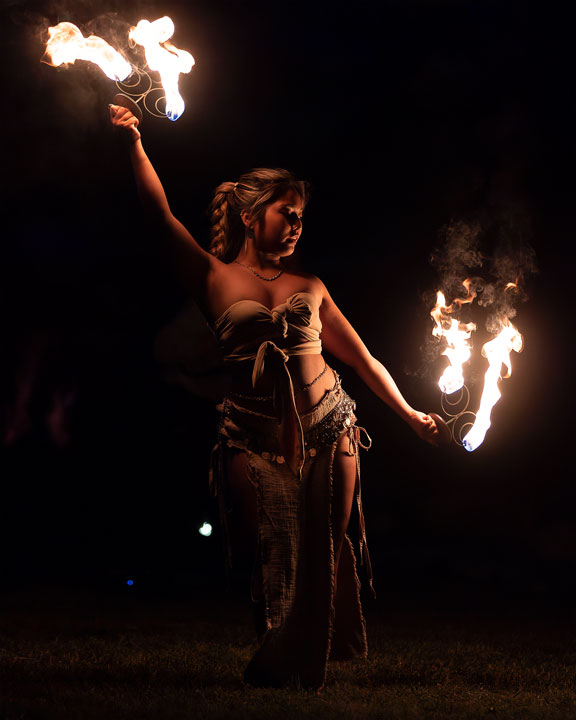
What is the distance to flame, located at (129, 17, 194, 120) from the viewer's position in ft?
12.1

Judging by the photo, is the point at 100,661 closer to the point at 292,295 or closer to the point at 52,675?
the point at 52,675

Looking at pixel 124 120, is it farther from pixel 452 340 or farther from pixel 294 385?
pixel 452 340

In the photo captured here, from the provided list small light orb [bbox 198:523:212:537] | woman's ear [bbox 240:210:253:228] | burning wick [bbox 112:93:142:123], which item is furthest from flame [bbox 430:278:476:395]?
small light orb [bbox 198:523:212:537]

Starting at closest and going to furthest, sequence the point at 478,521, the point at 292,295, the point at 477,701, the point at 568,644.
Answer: the point at 477,701, the point at 292,295, the point at 568,644, the point at 478,521

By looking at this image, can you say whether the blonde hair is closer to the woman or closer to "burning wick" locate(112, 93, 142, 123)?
the woman

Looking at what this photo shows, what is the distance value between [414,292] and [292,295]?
2.48 m

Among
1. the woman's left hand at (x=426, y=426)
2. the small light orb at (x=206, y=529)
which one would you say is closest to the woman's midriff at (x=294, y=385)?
the woman's left hand at (x=426, y=426)

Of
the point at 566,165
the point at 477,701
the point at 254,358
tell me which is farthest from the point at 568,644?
the point at 566,165

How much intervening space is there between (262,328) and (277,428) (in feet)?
1.30

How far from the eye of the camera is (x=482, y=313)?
497 cm

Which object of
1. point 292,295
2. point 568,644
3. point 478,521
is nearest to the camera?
point 292,295

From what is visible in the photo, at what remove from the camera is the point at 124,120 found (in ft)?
11.9

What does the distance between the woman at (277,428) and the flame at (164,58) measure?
0.19 m

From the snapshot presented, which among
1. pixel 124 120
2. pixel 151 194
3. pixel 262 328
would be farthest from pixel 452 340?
pixel 124 120
